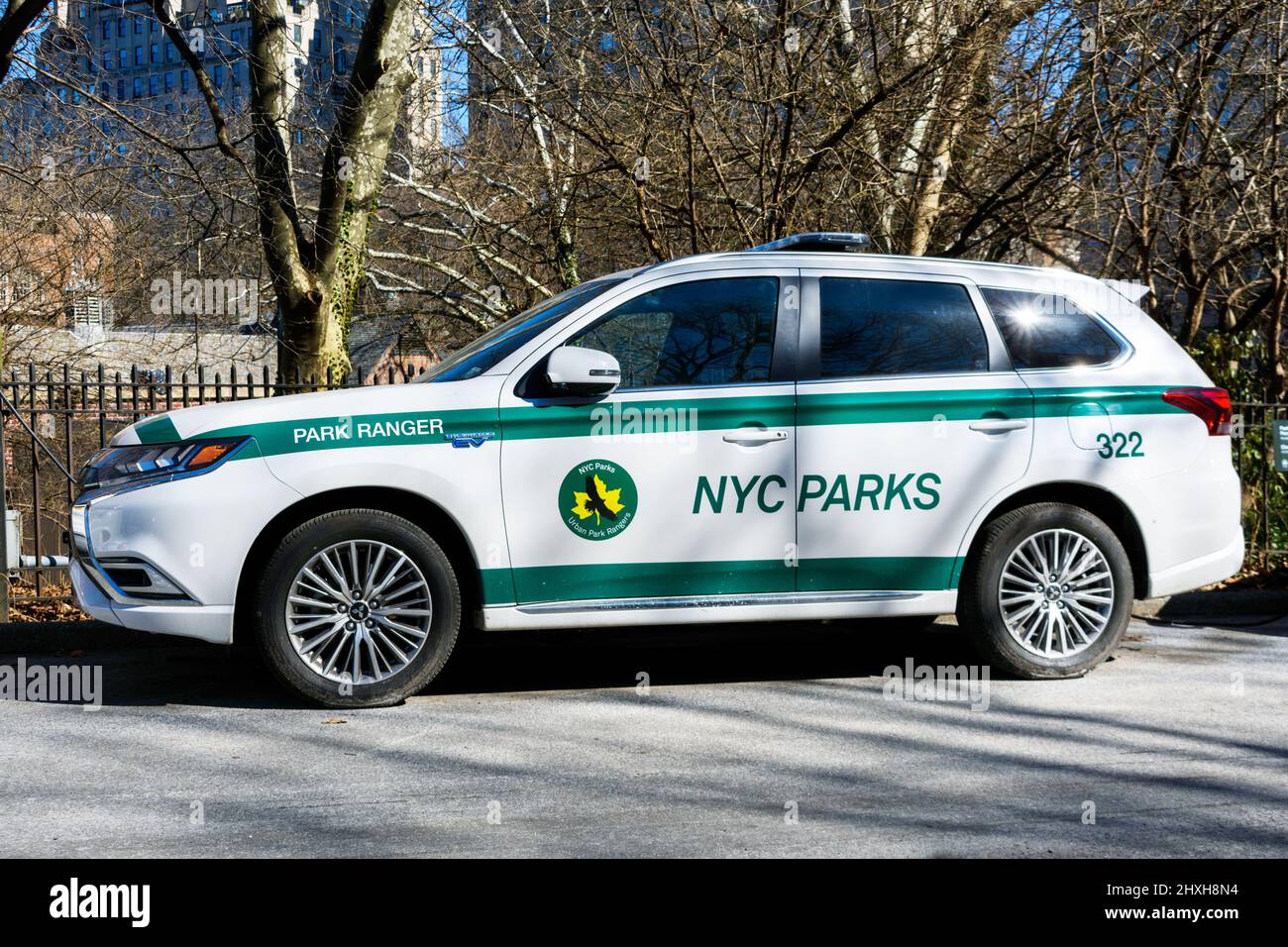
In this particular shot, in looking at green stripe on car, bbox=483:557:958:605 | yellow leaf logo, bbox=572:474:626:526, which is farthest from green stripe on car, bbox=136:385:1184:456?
green stripe on car, bbox=483:557:958:605

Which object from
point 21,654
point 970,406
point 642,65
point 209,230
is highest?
point 642,65

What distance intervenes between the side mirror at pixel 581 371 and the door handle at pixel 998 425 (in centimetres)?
177

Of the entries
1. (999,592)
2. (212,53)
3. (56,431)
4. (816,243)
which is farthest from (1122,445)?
(56,431)

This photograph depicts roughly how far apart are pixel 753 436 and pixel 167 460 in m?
2.57

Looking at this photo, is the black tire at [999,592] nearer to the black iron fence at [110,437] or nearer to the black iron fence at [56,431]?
the black iron fence at [56,431]

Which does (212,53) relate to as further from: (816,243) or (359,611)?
(359,611)

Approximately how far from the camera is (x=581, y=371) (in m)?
5.89

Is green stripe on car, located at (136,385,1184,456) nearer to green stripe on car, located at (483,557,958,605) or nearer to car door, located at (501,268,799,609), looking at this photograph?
car door, located at (501,268,799,609)
